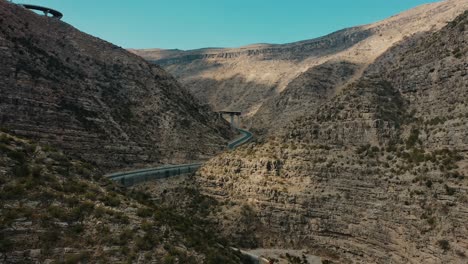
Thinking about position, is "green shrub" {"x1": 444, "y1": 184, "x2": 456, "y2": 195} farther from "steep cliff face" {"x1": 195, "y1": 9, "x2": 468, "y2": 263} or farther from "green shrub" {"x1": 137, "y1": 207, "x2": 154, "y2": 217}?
"green shrub" {"x1": 137, "y1": 207, "x2": 154, "y2": 217}

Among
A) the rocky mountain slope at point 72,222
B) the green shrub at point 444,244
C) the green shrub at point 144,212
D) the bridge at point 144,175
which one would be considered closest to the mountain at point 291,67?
the bridge at point 144,175

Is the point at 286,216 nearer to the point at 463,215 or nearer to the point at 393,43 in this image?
the point at 463,215

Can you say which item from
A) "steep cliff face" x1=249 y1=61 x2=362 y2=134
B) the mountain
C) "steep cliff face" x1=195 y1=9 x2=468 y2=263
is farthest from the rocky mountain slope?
the mountain

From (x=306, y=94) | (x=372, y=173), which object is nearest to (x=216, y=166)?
(x=372, y=173)

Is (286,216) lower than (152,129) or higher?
lower

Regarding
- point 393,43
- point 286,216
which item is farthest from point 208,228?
point 393,43

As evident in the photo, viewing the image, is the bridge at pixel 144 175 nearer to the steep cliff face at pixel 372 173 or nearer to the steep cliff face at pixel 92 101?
the steep cliff face at pixel 92 101
